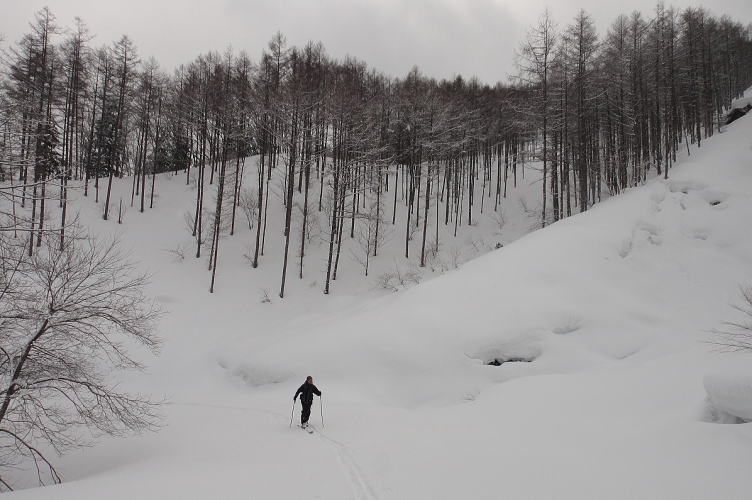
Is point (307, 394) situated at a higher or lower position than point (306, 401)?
higher

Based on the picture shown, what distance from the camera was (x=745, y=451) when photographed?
5.55 m

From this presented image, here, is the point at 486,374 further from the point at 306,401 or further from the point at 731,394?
the point at 731,394

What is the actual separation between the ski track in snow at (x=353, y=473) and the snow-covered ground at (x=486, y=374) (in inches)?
2.1

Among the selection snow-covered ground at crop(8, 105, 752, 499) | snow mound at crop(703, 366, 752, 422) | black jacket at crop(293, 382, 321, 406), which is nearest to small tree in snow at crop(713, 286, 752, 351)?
snow-covered ground at crop(8, 105, 752, 499)

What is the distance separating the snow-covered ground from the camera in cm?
609

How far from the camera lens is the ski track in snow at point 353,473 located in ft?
18.9

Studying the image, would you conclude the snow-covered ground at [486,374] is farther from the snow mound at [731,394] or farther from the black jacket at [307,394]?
the black jacket at [307,394]

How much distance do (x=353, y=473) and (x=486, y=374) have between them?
7.11 meters

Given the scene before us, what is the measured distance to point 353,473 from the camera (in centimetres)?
657

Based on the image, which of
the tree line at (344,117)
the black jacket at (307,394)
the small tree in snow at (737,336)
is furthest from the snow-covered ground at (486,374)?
the tree line at (344,117)

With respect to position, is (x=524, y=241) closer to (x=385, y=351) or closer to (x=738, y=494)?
(x=385, y=351)

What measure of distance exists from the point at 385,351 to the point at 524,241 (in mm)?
11200

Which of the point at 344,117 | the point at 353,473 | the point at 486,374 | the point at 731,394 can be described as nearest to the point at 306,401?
the point at 353,473

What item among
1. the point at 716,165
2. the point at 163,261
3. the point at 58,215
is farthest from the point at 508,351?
the point at 58,215
